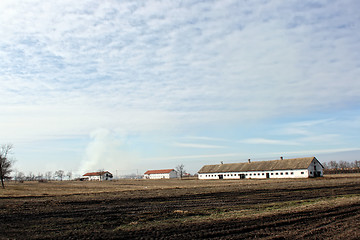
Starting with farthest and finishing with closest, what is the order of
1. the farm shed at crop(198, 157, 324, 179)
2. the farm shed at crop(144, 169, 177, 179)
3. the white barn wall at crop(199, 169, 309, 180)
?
the farm shed at crop(144, 169, 177, 179) < the farm shed at crop(198, 157, 324, 179) < the white barn wall at crop(199, 169, 309, 180)

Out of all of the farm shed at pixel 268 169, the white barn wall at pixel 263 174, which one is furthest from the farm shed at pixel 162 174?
the white barn wall at pixel 263 174

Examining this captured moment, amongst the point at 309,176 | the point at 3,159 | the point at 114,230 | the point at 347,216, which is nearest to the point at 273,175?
the point at 309,176

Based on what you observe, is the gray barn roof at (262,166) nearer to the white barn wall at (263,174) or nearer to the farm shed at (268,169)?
the farm shed at (268,169)

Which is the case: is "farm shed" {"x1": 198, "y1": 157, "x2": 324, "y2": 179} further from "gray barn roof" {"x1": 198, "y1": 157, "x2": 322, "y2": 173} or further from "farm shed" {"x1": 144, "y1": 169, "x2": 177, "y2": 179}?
"farm shed" {"x1": 144, "y1": 169, "x2": 177, "y2": 179}

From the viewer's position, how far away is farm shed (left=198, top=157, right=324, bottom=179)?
76312mm

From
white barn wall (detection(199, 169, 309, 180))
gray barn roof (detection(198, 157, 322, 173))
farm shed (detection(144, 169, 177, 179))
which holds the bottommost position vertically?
farm shed (detection(144, 169, 177, 179))

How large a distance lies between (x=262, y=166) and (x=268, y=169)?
3.26 metres

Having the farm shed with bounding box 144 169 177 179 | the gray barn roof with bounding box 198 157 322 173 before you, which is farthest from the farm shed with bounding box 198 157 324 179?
the farm shed with bounding box 144 169 177 179

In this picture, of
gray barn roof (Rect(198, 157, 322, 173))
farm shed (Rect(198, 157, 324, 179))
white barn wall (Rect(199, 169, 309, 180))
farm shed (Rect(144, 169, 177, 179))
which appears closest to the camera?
white barn wall (Rect(199, 169, 309, 180))

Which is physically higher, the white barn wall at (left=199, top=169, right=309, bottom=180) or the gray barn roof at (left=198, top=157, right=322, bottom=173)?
the gray barn roof at (left=198, top=157, right=322, bottom=173)

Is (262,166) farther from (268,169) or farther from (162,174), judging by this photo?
(162,174)

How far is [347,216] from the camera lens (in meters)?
14.1

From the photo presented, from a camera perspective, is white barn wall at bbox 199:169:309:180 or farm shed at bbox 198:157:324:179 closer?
white barn wall at bbox 199:169:309:180

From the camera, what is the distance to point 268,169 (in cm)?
8444
